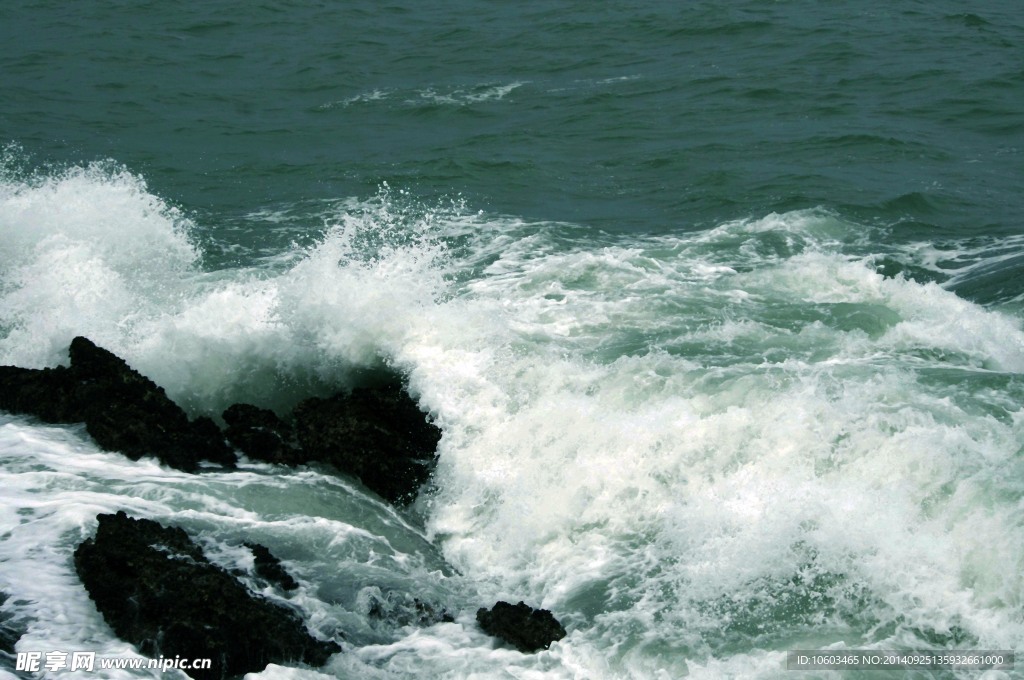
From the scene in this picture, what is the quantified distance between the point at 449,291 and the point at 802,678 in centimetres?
650

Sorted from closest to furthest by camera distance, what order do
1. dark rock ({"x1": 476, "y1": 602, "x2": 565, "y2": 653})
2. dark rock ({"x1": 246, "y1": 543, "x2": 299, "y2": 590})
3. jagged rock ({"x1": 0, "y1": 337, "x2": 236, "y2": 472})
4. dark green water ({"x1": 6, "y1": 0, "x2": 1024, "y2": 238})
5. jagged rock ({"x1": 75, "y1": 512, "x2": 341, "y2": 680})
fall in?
jagged rock ({"x1": 75, "y1": 512, "x2": 341, "y2": 680}) < dark rock ({"x1": 476, "y1": 602, "x2": 565, "y2": 653}) < dark rock ({"x1": 246, "y1": 543, "x2": 299, "y2": 590}) < jagged rock ({"x1": 0, "y1": 337, "x2": 236, "y2": 472}) < dark green water ({"x1": 6, "y1": 0, "x2": 1024, "y2": 238})

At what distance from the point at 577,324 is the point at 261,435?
334cm

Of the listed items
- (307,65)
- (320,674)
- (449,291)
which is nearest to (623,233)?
(449,291)

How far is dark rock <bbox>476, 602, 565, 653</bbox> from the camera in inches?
293

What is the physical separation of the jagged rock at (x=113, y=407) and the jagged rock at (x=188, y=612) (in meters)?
1.78

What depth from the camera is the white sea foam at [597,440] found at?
297 inches

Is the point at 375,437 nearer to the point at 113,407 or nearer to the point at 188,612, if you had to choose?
the point at 113,407

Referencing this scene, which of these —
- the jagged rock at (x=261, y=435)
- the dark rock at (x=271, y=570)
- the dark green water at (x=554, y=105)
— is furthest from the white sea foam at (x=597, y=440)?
the dark green water at (x=554, y=105)

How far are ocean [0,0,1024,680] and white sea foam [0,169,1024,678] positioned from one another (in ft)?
→ 0.11

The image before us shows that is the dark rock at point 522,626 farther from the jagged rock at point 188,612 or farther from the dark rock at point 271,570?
the dark rock at point 271,570

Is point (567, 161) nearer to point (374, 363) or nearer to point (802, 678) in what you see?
point (374, 363)

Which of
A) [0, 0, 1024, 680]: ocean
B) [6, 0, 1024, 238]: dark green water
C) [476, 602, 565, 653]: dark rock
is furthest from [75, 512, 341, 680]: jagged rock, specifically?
[6, 0, 1024, 238]: dark green water

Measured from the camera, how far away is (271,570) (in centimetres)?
789

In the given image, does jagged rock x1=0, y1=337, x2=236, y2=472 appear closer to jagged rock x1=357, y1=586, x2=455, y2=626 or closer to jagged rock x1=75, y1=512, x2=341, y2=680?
jagged rock x1=75, y1=512, x2=341, y2=680
